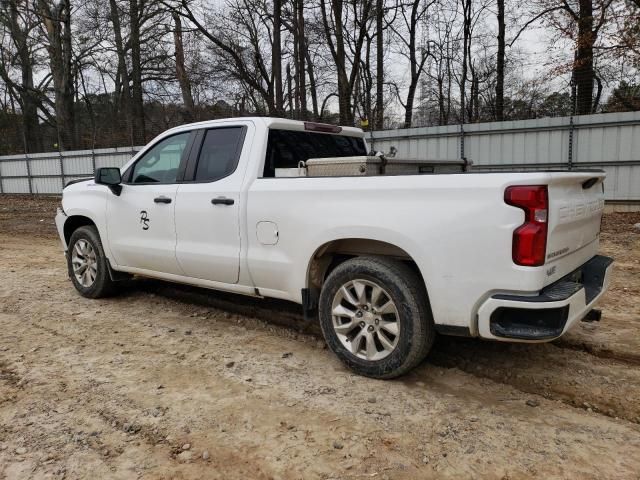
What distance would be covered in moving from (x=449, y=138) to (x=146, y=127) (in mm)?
16862

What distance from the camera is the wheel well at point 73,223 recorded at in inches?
229

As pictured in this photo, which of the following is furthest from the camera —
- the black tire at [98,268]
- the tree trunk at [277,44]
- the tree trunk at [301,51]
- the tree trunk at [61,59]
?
the tree trunk at [61,59]

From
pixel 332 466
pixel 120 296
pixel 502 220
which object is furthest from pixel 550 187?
pixel 120 296

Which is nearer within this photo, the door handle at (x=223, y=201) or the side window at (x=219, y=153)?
the door handle at (x=223, y=201)

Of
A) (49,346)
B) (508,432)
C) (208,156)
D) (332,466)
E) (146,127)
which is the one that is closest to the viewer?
(332,466)

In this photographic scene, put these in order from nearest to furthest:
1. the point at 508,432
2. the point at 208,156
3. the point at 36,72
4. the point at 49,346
Answer: the point at 508,432
the point at 49,346
the point at 208,156
the point at 36,72

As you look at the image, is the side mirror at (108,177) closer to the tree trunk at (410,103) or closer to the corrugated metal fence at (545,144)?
the corrugated metal fence at (545,144)

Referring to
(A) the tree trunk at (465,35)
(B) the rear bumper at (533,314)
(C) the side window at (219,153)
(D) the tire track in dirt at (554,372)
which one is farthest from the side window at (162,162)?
(A) the tree trunk at (465,35)

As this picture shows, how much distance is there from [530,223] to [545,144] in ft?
36.7

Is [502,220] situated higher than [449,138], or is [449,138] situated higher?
[449,138]

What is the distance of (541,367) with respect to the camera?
3.73 m

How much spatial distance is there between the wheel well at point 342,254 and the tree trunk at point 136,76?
19554 millimetres

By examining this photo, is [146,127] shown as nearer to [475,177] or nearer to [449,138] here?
[449,138]

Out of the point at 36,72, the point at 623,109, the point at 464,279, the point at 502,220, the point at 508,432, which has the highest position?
the point at 36,72
